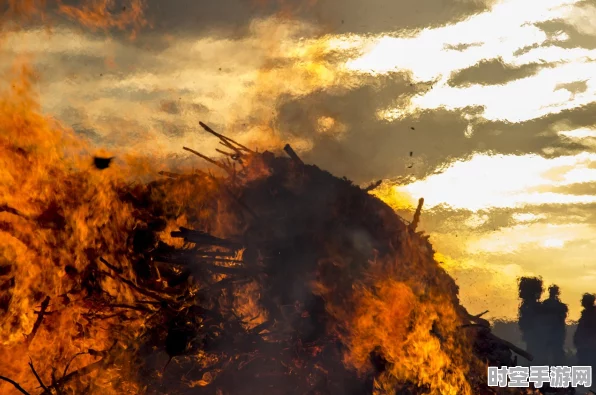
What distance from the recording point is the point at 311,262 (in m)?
13.8

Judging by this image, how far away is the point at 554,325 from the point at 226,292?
48.0 m

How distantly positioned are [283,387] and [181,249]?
5.06 metres

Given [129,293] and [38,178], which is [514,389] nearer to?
[129,293]

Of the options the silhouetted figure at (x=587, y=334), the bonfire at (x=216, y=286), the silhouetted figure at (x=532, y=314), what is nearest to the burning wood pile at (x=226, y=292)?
the bonfire at (x=216, y=286)

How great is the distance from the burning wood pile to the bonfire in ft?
0.12

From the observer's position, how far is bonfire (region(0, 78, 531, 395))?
11875 millimetres

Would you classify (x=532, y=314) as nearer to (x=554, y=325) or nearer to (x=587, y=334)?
(x=554, y=325)

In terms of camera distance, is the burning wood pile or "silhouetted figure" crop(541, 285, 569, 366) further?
"silhouetted figure" crop(541, 285, 569, 366)

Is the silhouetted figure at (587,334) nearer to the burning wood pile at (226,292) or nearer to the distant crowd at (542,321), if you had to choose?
the distant crowd at (542,321)

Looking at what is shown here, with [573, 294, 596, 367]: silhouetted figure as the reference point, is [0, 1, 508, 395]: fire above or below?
above

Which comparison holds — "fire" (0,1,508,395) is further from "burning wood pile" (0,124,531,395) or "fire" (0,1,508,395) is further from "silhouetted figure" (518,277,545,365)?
"silhouetted figure" (518,277,545,365)

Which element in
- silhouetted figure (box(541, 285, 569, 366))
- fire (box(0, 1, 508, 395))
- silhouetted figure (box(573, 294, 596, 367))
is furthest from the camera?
silhouetted figure (box(541, 285, 569, 366))

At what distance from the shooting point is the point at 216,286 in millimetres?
13578

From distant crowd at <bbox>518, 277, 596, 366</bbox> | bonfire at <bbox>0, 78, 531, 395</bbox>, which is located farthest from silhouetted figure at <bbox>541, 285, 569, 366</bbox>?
bonfire at <bbox>0, 78, 531, 395</bbox>
